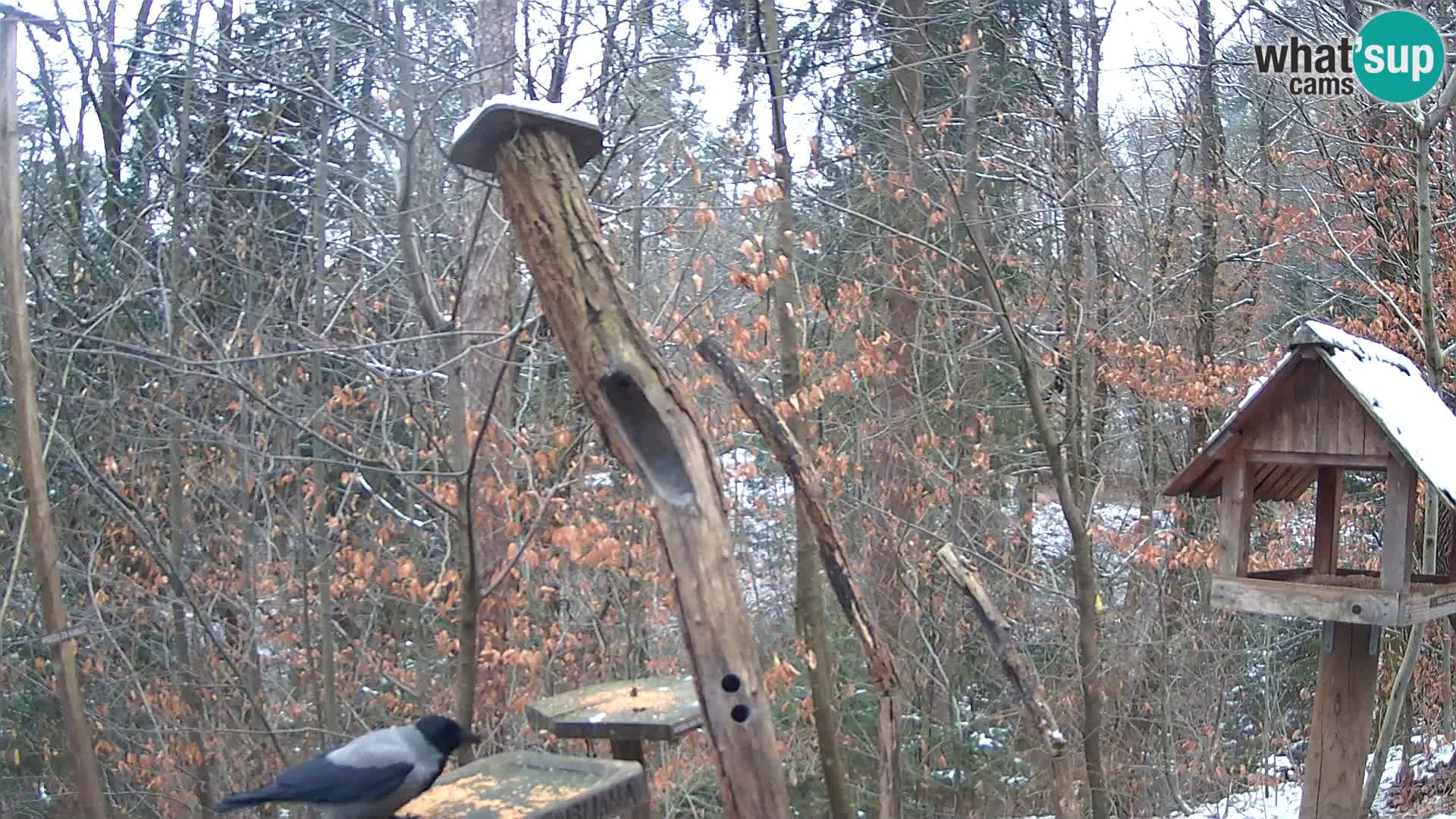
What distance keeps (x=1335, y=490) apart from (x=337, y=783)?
3312 millimetres

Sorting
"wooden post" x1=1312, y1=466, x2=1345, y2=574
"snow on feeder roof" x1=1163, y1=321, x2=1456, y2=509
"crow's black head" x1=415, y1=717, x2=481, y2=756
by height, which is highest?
"snow on feeder roof" x1=1163, y1=321, x2=1456, y2=509

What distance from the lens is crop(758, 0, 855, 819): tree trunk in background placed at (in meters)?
6.04

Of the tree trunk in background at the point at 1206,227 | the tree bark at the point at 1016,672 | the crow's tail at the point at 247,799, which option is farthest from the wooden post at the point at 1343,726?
the tree trunk in background at the point at 1206,227

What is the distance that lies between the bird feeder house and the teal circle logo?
2.85 meters

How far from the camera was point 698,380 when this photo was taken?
7340 millimetres

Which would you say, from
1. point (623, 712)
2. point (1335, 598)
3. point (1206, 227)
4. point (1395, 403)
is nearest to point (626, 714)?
point (623, 712)

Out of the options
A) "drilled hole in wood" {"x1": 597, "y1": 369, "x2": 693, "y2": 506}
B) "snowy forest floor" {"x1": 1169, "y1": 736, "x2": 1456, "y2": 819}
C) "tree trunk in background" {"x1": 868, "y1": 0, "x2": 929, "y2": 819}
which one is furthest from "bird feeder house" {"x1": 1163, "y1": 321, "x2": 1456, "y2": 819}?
"tree trunk in background" {"x1": 868, "y1": 0, "x2": 929, "y2": 819}

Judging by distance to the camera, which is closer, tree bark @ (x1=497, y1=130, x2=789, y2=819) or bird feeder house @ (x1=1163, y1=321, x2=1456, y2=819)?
tree bark @ (x1=497, y1=130, x2=789, y2=819)

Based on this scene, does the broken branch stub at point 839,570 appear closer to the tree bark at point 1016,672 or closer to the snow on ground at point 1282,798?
the tree bark at point 1016,672

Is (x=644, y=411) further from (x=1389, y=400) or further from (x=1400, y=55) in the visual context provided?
(x=1400, y=55)

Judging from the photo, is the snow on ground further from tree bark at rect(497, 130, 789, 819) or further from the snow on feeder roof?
tree bark at rect(497, 130, 789, 819)

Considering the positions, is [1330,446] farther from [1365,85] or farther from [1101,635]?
[1101,635]

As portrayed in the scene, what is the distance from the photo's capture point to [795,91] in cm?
867

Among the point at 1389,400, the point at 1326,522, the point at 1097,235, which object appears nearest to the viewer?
the point at 1389,400
